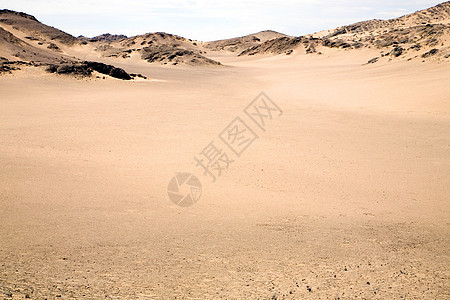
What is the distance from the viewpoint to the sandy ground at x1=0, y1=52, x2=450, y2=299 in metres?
2.67

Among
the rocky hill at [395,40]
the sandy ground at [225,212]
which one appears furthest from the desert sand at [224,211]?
the rocky hill at [395,40]

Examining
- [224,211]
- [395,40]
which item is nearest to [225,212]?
[224,211]

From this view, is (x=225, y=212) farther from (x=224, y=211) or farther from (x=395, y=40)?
(x=395, y=40)

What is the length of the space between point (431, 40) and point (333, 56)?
1974 centimetres

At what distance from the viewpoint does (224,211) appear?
4.21 metres

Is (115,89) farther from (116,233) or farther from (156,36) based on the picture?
(156,36)

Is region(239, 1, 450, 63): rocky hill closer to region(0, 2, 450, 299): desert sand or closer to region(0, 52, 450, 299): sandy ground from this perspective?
region(0, 2, 450, 299): desert sand

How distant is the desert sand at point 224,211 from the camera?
8.76ft

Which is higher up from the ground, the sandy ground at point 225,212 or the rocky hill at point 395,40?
the rocky hill at point 395,40

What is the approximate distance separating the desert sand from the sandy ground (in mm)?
20

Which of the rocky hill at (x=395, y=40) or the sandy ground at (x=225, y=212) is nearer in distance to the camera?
the sandy ground at (x=225, y=212)

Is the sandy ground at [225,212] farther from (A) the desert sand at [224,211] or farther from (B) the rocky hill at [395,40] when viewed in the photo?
(B) the rocky hill at [395,40]

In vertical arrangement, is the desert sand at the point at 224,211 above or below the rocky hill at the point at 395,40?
below

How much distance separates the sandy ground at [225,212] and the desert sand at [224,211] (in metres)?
0.02
